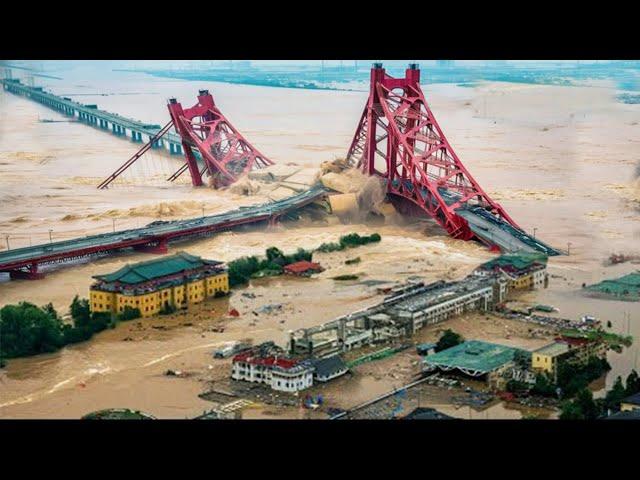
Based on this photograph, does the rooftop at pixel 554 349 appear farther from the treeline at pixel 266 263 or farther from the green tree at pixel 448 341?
the treeline at pixel 266 263

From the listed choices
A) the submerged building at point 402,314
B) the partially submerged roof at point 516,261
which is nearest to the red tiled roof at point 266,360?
the submerged building at point 402,314

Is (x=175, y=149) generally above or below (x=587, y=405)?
above

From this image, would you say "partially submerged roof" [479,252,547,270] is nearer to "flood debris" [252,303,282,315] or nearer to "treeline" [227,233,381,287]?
"treeline" [227,233,381,287]

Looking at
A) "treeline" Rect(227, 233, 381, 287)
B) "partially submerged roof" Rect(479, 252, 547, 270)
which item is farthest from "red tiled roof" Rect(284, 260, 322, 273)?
"partially submerged roof" Rect(479, 252, 547, 270)

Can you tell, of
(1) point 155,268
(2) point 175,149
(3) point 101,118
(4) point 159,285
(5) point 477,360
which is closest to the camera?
(5) point 477,360

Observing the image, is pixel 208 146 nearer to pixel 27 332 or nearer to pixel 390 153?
pixel 390 153

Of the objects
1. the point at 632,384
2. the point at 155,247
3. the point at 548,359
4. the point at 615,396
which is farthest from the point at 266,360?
the point at 155,247
